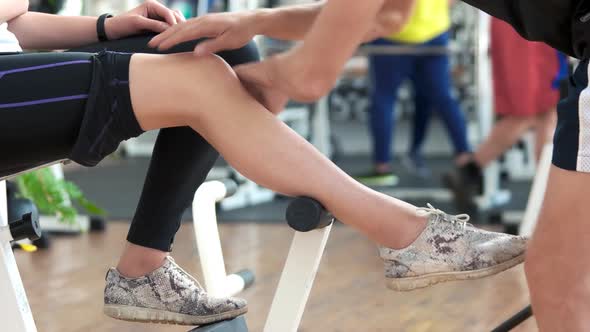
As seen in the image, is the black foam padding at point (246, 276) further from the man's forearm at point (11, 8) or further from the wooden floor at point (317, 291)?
the man's forearm at point (11, 8)

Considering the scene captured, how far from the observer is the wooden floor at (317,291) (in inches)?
85.0

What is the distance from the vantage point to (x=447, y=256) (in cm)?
130

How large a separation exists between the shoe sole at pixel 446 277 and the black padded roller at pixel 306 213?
0.50 feet

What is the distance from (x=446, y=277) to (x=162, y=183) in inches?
18.8

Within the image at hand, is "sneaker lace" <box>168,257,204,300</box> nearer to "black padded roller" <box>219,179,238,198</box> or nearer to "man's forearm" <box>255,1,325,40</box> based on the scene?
"black padded roller" <box>219,179,238,198</box>

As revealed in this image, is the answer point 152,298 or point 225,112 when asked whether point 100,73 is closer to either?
point 225,112

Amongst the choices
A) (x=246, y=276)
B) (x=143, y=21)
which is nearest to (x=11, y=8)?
(x=143, y=21)

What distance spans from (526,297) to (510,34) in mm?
1415

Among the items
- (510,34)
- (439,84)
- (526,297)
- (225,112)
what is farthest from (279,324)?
(439,84)

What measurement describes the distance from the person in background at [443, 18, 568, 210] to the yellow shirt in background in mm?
432

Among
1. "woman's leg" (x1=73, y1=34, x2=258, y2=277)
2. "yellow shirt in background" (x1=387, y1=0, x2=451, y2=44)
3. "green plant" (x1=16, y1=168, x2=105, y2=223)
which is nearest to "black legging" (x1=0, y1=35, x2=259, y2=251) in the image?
"woman's leg" (x1=73, y1=34, x2=258, y2=277)

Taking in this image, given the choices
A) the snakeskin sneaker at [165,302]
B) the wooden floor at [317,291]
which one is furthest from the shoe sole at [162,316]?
the wooden floor at [317,291]

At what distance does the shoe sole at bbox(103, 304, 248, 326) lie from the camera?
4.76 ft

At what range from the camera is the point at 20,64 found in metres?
1.21
